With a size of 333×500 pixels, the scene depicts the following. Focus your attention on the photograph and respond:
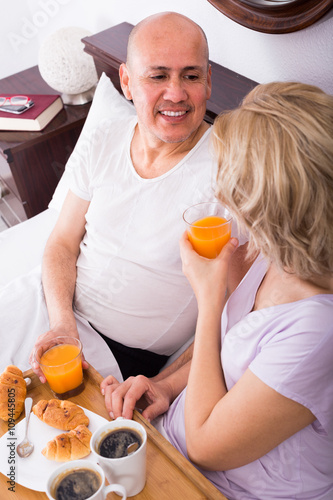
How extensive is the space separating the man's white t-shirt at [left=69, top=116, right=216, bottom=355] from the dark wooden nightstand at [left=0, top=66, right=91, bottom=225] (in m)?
0.71

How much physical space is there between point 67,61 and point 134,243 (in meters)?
1.21

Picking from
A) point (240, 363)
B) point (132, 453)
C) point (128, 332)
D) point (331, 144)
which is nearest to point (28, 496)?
point (132, 453)

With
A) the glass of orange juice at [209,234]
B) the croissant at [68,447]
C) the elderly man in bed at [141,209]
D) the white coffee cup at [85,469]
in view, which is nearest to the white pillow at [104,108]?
the elderly man in bed at [141,209]

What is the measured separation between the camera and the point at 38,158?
249 centimetres

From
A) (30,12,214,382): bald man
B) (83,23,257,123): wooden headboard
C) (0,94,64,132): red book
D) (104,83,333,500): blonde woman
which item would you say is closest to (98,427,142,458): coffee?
(104,83,333,500): blonde woman

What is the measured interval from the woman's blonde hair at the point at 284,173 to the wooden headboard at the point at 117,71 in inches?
25.1

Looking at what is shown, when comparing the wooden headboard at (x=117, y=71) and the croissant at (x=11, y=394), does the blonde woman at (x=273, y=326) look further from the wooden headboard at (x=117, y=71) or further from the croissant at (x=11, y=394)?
the wooden headboard at (x=117, y=71)

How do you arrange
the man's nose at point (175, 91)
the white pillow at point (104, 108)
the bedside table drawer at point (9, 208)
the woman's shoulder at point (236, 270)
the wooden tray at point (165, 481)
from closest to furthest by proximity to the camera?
the wooden tray at point (165, 481) < the woman's shoulder at point (236, 270) < the man's nose at point (175, 91) < the white pillow at point (104, 108) < the bedside table drawer at point (9, 208)

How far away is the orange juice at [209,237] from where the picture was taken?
1325mm

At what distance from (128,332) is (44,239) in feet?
1.93

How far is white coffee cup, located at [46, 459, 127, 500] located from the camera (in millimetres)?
894

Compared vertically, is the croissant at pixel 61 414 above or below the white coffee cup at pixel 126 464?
below

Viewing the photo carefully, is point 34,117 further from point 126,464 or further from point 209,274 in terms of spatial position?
point 126,464

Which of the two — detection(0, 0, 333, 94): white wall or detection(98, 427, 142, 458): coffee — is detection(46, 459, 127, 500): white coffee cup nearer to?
detection(98, 427, 142, 458): coffee
